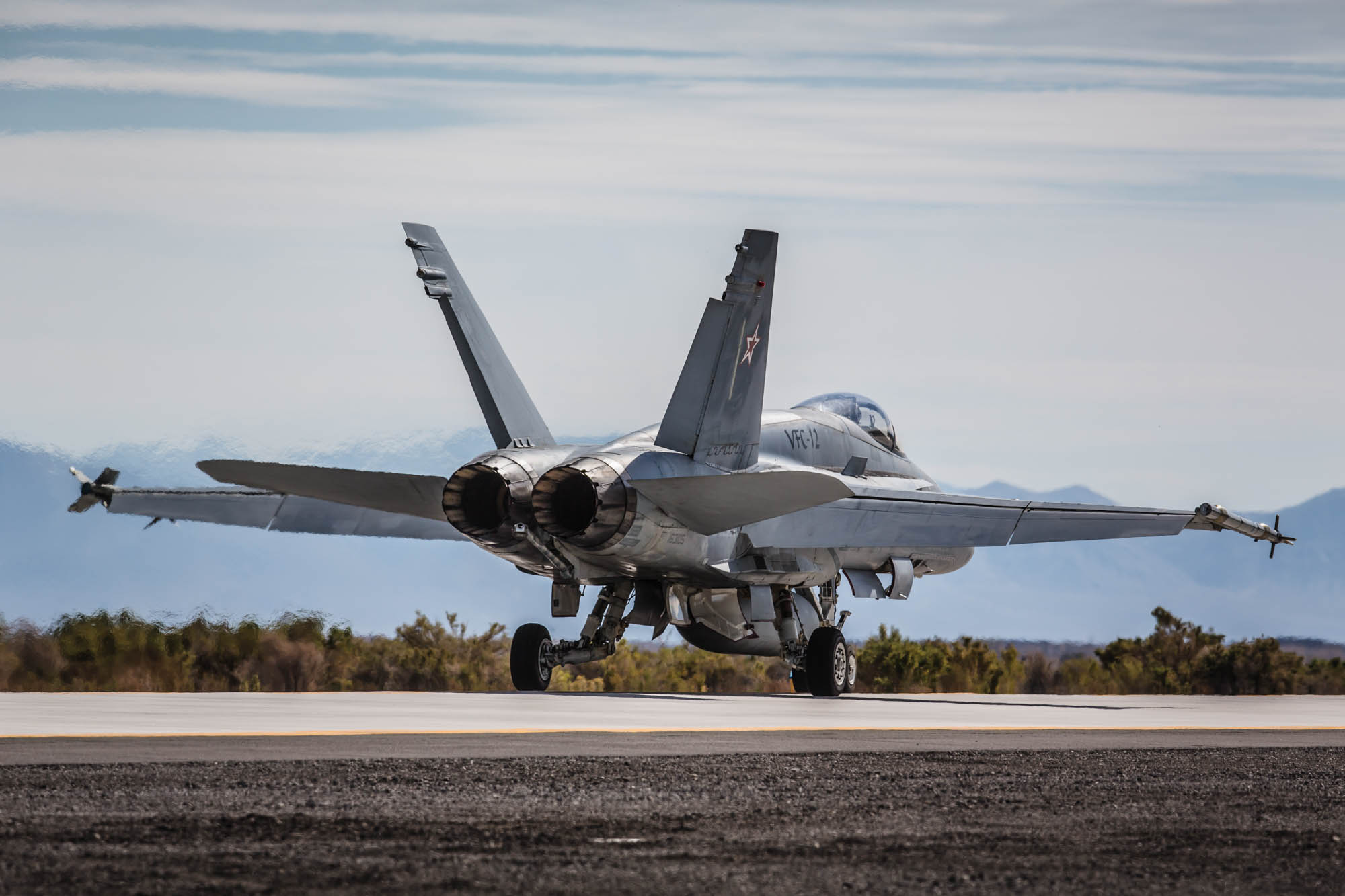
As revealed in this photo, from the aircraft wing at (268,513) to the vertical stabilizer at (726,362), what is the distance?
4042 millimetres

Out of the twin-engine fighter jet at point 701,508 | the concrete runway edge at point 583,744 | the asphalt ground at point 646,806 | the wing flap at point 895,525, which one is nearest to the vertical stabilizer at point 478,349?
the twin-engine fighter jet at point 701,508

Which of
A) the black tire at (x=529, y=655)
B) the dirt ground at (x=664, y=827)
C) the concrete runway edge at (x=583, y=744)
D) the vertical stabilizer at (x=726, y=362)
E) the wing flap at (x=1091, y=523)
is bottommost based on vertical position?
the dirt ground at (x=664, y=827)

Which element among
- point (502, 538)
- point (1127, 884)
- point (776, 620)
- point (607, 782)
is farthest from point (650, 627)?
point (1127, 884)

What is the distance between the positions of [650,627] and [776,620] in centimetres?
174

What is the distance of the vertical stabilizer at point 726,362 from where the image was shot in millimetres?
19938

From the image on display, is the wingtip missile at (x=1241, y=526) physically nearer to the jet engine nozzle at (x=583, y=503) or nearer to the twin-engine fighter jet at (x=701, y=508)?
the twin-engine fighter jet at (x=701, y=508)

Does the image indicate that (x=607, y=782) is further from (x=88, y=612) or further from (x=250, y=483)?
(x=88, y=612)

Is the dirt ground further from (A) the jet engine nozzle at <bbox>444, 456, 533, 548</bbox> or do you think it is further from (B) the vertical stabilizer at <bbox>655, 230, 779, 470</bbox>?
(B) the vertical stabilizer at <bbox>655, 230, 779, 470</bbox>

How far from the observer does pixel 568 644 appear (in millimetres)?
21688

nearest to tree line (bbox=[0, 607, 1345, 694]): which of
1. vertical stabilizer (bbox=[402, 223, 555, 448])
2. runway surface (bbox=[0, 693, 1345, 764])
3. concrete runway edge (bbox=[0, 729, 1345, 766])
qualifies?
runway surface (bbox=[0, 693, 1345, 764])

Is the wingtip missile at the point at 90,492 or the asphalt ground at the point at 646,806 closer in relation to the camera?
the asphalt ground at the point at 646,806

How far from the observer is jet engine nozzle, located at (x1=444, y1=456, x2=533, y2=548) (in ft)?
60.2

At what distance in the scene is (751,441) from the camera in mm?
21016

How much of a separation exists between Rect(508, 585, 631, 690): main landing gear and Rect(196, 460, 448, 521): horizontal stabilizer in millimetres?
2611
